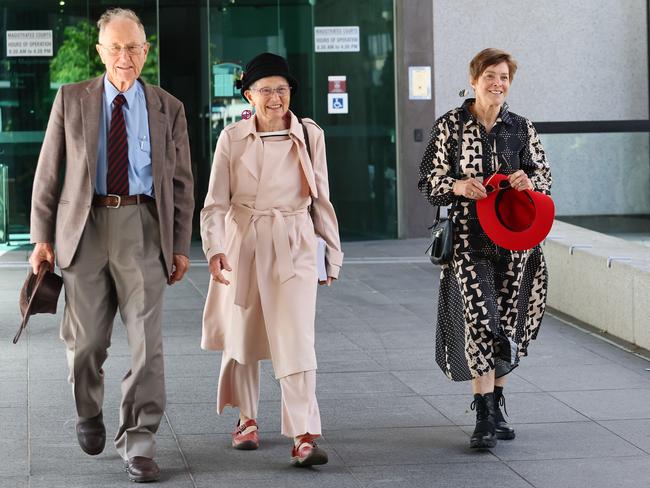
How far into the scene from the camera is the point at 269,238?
253 inches

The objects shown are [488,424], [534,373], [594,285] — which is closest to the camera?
[488,424]

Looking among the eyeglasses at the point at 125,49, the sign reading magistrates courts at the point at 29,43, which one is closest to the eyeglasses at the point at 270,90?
the eyeglasses at the point at 125,49

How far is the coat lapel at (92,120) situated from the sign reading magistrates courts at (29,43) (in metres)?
11.1

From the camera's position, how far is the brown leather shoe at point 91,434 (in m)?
6.11

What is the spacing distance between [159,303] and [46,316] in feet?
17.3

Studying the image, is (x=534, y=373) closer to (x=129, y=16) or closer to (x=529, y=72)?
(x=129, y=16)

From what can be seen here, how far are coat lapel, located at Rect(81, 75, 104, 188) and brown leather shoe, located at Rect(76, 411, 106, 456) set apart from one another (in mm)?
1105

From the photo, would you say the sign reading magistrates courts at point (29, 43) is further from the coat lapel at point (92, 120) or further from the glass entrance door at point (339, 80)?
the coat lapel at point (92, 120)

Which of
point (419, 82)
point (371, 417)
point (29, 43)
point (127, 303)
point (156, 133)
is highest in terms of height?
point (29, 43)

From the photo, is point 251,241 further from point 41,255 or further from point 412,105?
point 412,105

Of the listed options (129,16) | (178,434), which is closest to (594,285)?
(178,434)

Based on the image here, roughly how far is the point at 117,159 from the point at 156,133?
0.22 m

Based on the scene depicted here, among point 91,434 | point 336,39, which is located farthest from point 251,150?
point 336,39

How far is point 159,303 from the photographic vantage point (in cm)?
604
